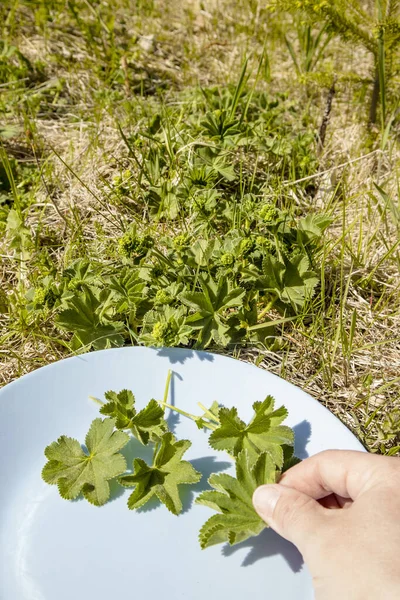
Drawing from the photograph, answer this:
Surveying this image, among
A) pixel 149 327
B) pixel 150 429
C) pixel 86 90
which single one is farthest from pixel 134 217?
pixel 86 90

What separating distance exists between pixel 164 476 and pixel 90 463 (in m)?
0.18

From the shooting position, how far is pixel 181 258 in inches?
67.8

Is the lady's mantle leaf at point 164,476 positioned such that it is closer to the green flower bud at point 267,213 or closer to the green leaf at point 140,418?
the green leaf at point 140,418

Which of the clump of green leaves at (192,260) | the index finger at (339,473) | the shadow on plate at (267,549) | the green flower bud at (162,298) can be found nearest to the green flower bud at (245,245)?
the clump of green leaves at (192,260)

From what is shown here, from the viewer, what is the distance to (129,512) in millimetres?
1351

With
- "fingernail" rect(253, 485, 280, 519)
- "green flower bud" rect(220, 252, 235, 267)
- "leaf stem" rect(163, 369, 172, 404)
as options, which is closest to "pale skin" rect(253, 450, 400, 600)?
"fingernail" rect(253, 485, 280, 519)

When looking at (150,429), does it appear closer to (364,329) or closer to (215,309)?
(215,309)

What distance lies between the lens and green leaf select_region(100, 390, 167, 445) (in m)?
1.41

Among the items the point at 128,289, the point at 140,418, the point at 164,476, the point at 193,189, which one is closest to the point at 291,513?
the point at 164,476

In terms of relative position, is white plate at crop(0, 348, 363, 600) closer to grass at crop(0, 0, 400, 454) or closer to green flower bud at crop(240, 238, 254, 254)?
grass at crop(0, 0, 400, 454)

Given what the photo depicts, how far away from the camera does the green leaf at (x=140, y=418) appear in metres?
1.41

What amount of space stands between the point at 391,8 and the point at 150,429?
1.81m

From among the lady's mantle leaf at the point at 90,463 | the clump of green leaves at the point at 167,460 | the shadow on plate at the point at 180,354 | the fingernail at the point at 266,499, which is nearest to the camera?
the fingernail at the point at 266,499

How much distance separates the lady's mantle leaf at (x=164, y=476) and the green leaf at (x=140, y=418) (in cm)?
5
